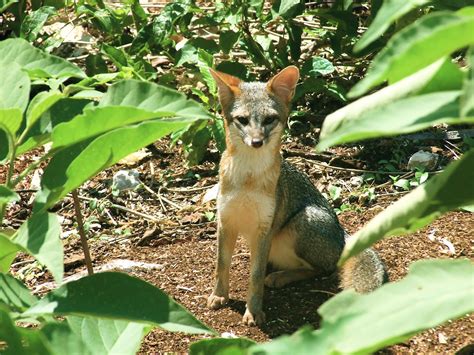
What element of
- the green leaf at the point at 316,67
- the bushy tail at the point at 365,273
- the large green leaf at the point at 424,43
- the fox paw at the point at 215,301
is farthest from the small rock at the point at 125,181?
the large green leaf at the point at 424,43

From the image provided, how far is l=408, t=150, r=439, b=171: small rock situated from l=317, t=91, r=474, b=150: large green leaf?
6034 mm

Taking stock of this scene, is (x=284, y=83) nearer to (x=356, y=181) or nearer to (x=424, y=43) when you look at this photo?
(x=356, y=181)

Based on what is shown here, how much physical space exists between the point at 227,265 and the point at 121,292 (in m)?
4.14

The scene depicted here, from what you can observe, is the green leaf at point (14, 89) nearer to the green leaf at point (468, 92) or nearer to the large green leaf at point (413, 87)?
the large green leaf at point (413, 87)

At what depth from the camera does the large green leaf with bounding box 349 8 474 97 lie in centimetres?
114

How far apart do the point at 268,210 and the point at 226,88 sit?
3.00ft

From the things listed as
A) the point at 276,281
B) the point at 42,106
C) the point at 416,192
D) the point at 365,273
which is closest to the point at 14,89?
the point at 42,106

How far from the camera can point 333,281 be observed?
241 inches

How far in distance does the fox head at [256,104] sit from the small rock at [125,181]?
1.74 meters

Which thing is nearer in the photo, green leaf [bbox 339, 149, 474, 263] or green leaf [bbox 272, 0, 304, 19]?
green leaf [bbox 339, 149, 474, 263]

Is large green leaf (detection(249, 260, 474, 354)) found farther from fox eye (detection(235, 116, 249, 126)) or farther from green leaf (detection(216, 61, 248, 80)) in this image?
green leaf (detection(216, 61, 248, 80))

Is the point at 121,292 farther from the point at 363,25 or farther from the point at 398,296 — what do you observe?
the point at 363,25

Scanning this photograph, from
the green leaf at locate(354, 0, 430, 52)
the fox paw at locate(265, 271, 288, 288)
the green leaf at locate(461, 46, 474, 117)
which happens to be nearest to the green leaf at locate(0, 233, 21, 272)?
the green leaf at locate(354, 0, 430, 52)

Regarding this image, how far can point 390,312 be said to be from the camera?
116cm
